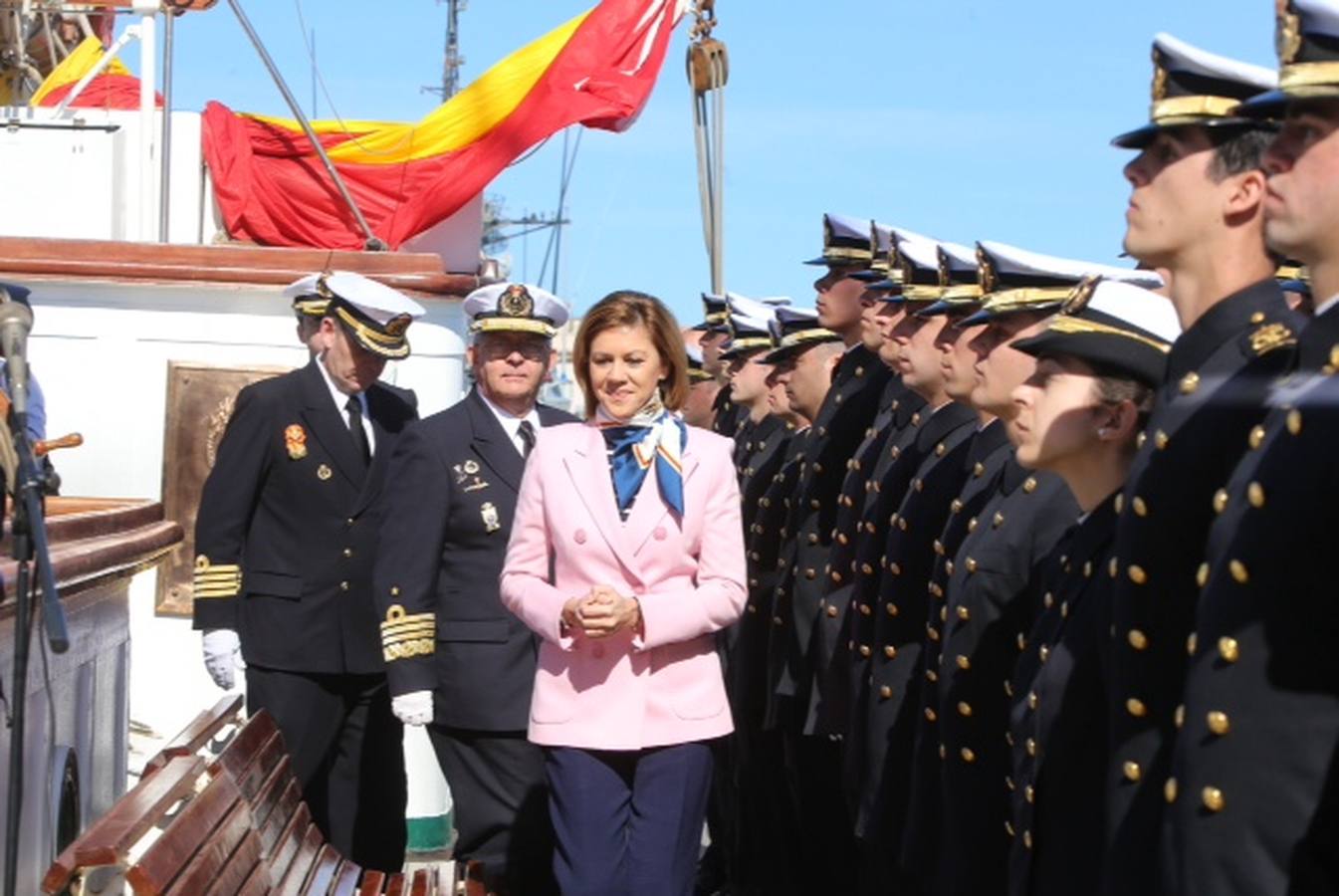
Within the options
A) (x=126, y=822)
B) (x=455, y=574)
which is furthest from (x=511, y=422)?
(x=126, y=822)

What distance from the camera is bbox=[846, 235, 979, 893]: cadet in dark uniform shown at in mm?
6082

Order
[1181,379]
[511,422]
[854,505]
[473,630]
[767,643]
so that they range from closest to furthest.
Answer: [1181,379] < [473,630] < [854,505] < [511,422] < [767,643]

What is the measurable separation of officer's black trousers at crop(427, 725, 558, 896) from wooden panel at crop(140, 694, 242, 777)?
2.24ft

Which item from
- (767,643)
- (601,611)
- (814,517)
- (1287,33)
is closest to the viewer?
(1287,33)

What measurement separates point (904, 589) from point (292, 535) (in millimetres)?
2355

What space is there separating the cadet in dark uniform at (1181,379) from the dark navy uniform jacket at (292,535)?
13.6 feet

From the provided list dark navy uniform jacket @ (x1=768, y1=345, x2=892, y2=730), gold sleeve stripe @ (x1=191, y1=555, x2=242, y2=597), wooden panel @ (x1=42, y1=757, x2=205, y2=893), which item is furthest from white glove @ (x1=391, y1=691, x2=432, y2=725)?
wooden panel @ (x1=42, y1=757, x2=205, y2=893)

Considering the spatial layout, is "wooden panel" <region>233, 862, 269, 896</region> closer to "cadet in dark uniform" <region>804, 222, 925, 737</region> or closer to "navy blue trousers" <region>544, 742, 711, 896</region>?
"navy blue trousers" <region>544, 742, 711, 896</region>

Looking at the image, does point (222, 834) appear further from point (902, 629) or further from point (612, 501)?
point (902, 629)

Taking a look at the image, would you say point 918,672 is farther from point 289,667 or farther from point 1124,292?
point 289,667

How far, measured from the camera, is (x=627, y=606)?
5.93 m

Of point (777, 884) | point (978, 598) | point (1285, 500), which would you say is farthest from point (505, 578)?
point (1285, 500)

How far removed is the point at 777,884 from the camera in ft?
28.0

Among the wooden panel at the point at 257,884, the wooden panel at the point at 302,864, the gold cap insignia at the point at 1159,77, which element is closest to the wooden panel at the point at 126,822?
the wooden panel at the point at 257,884
